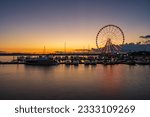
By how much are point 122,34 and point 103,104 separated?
25.7 m

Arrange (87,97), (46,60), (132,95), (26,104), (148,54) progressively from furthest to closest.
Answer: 1. (148,54)
2. (46,60)
3. (132,95)
4. (87,97)
5. (26,104)

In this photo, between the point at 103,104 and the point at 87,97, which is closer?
the point at 103,104

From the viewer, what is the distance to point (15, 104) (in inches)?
176

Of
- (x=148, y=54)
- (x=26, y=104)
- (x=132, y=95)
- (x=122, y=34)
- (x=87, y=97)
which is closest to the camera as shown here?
(x=26, y=104)

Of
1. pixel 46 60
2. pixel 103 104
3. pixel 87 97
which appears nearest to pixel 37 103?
pixel 103 104

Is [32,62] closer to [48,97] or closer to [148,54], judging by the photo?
[48,97]

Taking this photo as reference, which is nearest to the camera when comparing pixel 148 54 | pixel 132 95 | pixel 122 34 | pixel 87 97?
pixel 87 97

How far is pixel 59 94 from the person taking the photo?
10.7m

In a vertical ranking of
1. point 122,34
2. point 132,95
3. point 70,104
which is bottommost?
point 132,95

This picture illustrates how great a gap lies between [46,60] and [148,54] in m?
31.1

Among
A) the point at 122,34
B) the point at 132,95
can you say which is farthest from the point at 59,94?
the point at 122,34

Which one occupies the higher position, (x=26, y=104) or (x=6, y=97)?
(x=26, y=104)

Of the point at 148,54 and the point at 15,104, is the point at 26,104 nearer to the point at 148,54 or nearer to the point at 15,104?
the point at 15,104

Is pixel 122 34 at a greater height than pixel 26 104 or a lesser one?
greater
